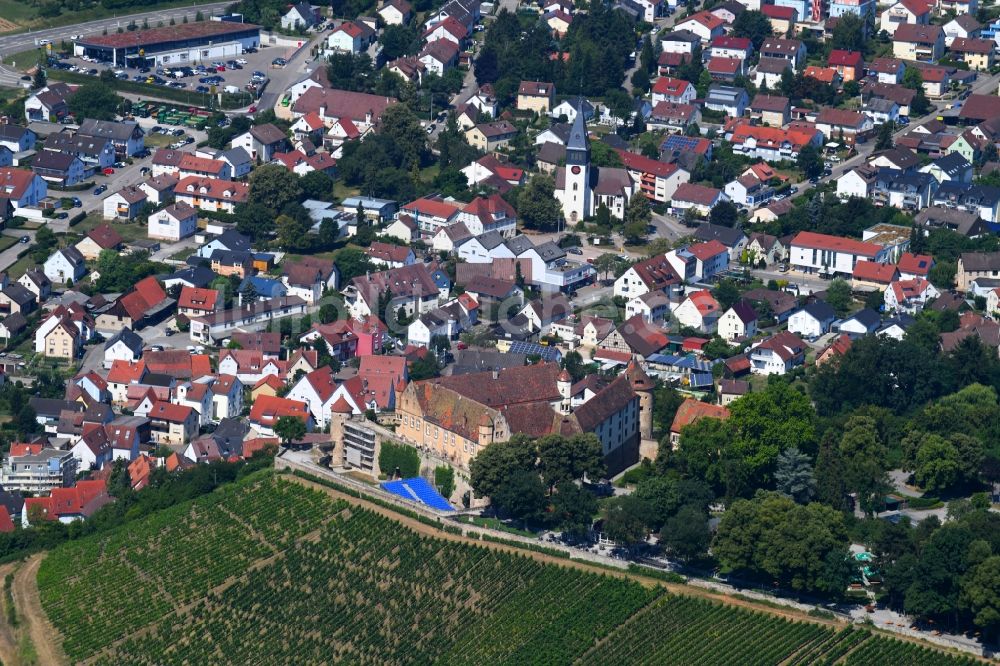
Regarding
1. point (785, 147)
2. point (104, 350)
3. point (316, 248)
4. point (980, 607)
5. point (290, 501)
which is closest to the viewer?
point (980, 607)

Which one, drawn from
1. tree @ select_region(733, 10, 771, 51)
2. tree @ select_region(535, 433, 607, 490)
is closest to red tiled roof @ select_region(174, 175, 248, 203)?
tree @ select_region(733, 10, 771, 51)

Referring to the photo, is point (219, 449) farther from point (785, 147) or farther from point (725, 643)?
point (785, 147)

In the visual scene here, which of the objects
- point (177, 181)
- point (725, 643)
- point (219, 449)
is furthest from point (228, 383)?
point (725, 643)

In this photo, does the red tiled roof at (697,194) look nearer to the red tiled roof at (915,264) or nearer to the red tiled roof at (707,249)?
the red tiled roof at (707,249)

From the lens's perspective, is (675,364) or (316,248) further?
(316,248)

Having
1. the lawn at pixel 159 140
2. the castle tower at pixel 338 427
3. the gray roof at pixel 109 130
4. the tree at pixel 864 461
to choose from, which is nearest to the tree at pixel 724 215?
the tree at pixel 864 461

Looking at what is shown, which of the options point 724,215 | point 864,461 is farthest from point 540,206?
point 864,461

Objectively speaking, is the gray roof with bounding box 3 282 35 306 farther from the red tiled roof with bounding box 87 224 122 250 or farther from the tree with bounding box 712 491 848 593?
the tree with bounding box 712 491 848 593
